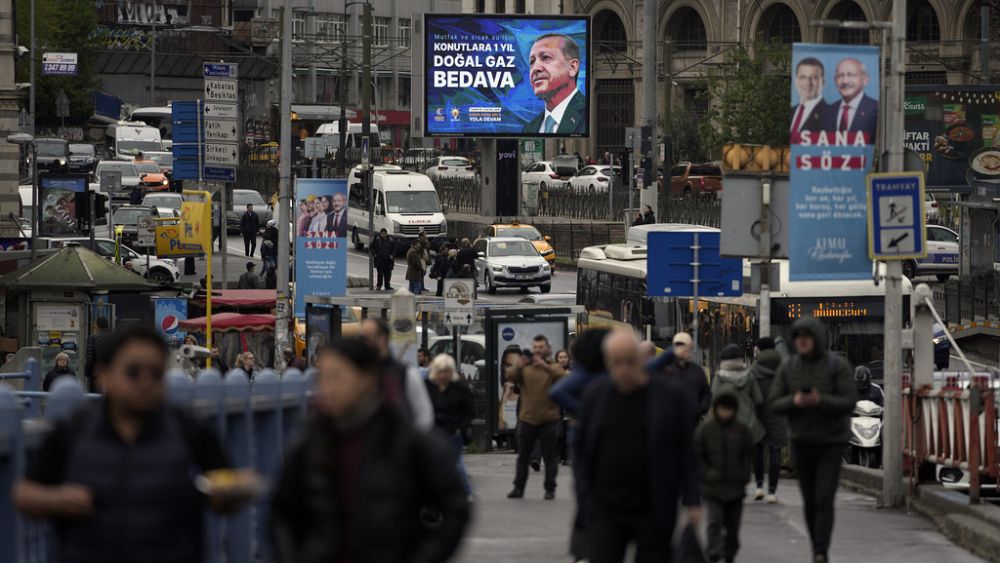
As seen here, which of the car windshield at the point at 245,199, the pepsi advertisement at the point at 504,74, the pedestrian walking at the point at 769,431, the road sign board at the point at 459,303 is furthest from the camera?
the car windshield at the point at 245,199

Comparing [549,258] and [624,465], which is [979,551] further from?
[549,258]

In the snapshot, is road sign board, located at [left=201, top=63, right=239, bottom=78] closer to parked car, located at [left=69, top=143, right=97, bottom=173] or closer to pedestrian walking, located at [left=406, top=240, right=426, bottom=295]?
pedestrian walking, located at [left=406, top=240, right=426, bottom=295]

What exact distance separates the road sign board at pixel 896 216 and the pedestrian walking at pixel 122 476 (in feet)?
35.3

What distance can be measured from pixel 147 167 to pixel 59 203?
2745 centimetres

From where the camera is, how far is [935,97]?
4750 centimetres

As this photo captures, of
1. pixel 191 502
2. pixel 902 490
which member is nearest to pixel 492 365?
pixel 902 490

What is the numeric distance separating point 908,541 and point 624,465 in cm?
620

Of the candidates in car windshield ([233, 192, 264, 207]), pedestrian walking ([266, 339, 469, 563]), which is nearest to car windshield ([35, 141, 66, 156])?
car windshield ([233, 192, 264, 207])

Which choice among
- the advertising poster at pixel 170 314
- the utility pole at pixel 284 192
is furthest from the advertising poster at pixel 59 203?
the advertising poster at pixel 170 314

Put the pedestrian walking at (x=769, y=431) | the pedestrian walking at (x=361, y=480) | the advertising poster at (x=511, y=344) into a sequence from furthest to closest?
the advertising poster at (x=511, y=344) → the pedestrian walking at (x=769, y=431) → the pedestrian walking at (x=361, y=480)

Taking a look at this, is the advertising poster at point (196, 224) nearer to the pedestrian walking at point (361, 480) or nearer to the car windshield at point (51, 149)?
the pedestrian walking at point (361, 480)

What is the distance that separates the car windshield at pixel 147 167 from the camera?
68125mm

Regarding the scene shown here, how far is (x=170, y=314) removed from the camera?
1197 inches

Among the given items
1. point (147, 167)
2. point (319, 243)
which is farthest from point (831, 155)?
point (147, 167)
